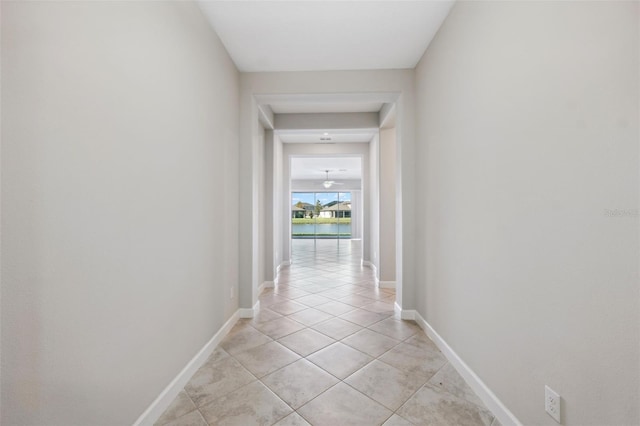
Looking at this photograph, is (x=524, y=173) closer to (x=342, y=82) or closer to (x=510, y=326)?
(x=510, y=326)

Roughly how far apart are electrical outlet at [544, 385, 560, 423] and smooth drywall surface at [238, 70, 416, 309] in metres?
1.84

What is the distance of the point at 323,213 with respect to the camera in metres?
13.3

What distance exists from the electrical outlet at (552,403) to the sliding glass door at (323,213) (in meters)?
11.3

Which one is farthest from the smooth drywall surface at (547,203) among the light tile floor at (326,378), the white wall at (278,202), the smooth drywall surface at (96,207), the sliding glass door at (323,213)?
the sliding glass door at (323,213)

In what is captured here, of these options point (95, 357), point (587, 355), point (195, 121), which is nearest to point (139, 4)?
point (195, 121)

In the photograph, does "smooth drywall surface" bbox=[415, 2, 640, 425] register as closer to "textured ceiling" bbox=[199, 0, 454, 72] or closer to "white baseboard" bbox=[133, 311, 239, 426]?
"textured ceiling" bbox=[199, 0, 454, 72]

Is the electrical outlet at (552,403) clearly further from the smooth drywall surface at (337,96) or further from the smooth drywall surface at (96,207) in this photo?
the smooth drywall surface at (96,207)

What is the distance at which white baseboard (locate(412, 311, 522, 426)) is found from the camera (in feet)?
5.00

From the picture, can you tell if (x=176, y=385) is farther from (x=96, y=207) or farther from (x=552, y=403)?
(x=552, y=403)

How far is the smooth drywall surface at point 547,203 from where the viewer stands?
95cm

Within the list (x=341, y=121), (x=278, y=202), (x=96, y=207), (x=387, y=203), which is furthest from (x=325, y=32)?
(x=278, y=202)

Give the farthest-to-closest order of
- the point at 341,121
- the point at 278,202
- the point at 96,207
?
the point at 278,202
the point at 341,121
the point at 96,207

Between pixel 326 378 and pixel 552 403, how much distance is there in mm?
1317

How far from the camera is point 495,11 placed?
1602mm
